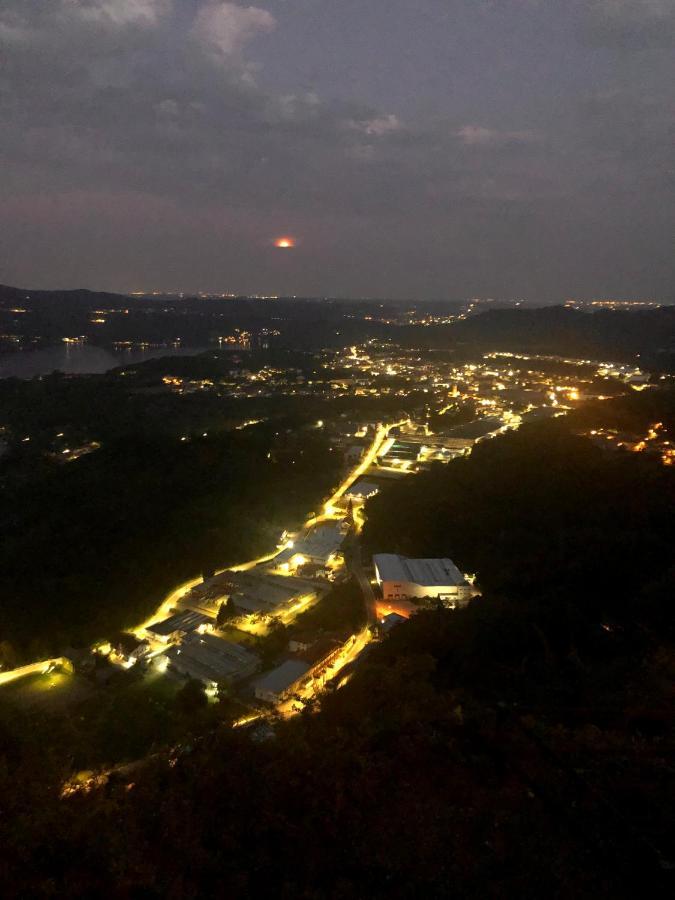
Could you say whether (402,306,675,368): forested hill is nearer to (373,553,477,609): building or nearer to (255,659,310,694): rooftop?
(373,553,477,609): building

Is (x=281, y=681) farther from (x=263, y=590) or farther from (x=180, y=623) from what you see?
(x=263, y=590)

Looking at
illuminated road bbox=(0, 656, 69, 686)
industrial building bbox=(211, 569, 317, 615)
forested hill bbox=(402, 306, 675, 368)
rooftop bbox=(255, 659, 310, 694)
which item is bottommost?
illuminated road bbox=(0, 656, 69, 686)

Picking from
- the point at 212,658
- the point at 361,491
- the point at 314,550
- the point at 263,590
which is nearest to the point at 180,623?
the point at 212,658

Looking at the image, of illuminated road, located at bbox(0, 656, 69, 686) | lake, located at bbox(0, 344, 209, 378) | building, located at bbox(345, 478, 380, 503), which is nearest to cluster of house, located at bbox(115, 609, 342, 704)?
illuminated road, located at bbox(0, 656, 69, 686)

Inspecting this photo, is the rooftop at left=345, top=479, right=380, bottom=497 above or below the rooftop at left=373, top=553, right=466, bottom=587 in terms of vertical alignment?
below

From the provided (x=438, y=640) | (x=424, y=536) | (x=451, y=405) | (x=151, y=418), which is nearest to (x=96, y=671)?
(x=438, y=640)

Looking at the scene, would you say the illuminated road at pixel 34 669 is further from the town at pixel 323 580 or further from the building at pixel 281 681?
the building at pixel 281 681
